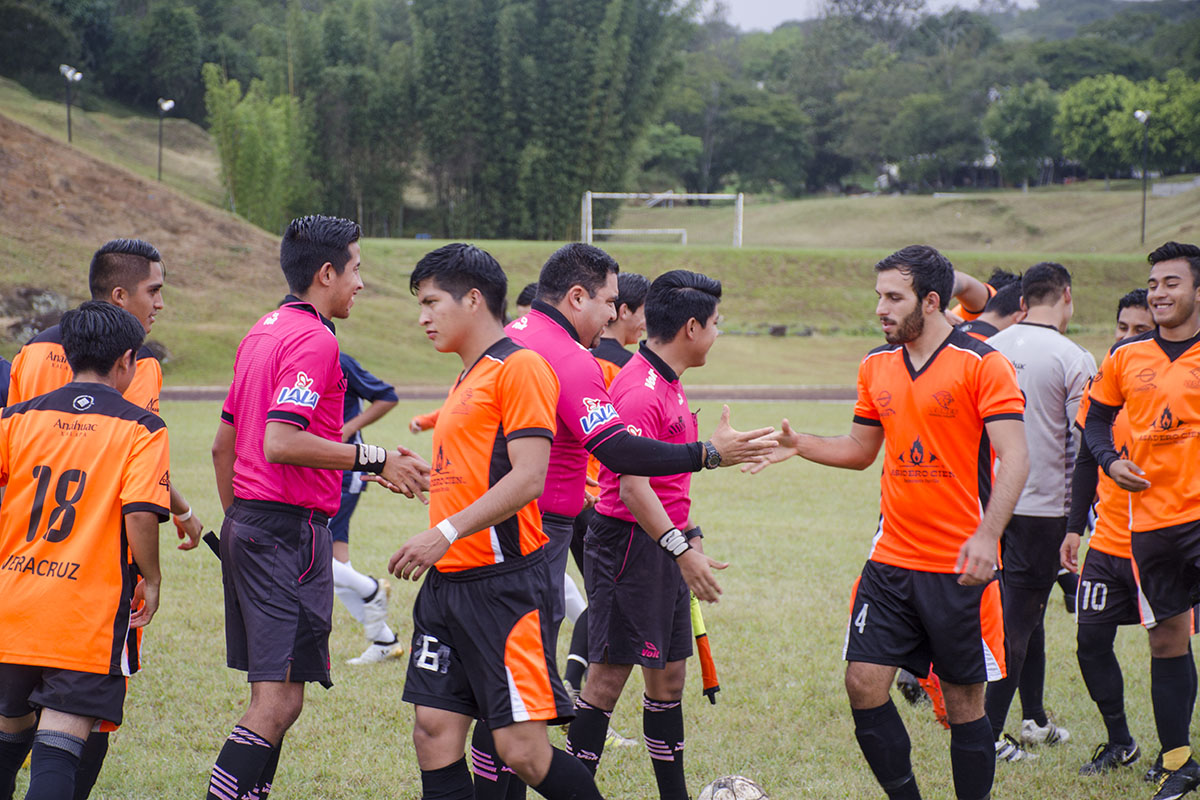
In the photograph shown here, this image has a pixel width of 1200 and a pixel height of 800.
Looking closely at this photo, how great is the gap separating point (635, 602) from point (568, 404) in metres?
1.05

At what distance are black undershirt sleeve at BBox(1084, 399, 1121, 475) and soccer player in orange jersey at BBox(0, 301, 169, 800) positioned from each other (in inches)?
171

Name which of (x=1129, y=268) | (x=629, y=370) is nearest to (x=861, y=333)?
(x=1129, y=268)

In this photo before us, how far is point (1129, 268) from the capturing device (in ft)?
142

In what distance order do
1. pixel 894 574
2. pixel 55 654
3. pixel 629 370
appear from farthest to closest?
pixel 629 370 < pixel 894 574 < pixel 55 654

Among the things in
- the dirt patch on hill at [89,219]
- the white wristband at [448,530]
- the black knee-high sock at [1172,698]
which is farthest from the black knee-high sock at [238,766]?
the dirt patch on hill at [89,219]

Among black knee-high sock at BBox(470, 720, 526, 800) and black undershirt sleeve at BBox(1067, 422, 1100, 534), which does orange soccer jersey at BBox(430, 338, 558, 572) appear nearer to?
black knee-high sock at BBox(470, 720, 526, 800)

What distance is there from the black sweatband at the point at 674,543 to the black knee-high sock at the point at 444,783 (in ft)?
3.81

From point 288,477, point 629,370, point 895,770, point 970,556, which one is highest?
point 629,370

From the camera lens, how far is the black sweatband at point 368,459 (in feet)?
12.1

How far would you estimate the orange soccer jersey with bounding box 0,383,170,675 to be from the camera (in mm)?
3564

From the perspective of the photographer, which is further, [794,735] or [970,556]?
[794,735]

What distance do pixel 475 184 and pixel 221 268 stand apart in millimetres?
20548

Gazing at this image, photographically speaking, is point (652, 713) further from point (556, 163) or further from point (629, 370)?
point (556, 163)

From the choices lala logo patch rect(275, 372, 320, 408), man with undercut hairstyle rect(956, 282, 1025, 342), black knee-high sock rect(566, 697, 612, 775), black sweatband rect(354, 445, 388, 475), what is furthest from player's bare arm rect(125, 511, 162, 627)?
man with undercut hairstyle rect(956, 282, 1025, 342)
